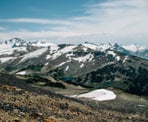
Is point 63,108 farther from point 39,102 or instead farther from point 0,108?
point 0,108

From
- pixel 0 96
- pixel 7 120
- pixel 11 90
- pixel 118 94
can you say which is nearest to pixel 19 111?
pixel 7 120

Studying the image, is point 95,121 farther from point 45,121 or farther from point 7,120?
point 7,120

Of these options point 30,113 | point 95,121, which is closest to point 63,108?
point 95,121

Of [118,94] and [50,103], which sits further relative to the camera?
[118,94]

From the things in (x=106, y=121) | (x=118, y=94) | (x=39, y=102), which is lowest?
(x=118, y=94)

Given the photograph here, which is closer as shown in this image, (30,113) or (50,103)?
(30,113)

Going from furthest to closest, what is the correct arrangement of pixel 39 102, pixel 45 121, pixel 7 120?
pixel 39 102 < pixel 45 121 < pixel 7 120

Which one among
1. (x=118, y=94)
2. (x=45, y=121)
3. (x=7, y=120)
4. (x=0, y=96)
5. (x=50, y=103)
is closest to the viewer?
(x=7, y=120)

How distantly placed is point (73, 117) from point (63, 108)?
649cm

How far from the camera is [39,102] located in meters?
52.1

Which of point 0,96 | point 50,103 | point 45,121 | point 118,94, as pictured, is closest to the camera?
point 45,121

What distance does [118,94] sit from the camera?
168 metres

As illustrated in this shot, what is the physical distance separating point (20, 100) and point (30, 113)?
9238mm

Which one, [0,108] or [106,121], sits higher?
[0,108]
